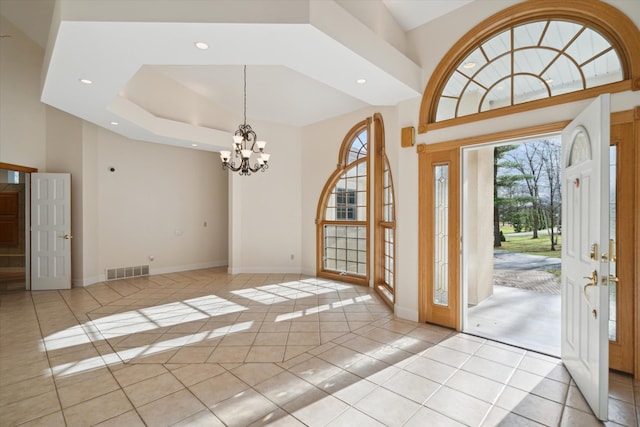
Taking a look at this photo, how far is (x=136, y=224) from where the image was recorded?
6312mm

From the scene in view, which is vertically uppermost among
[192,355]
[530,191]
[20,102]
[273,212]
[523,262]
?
[20,102]

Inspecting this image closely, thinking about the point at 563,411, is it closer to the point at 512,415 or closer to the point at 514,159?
the point at 512,415

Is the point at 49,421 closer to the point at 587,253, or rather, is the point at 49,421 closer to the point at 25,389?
the point at 25,389

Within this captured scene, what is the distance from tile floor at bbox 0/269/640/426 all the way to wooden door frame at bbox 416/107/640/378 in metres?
0.34

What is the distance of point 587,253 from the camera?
212 centimetres

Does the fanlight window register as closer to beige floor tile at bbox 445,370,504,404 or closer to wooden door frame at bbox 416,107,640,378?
wooden door frame at bbox 416,107,640,378

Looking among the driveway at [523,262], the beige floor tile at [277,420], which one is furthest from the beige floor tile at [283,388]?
the driveway at [523,262]

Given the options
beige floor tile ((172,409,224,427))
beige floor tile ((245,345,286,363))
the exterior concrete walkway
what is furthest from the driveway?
beige floor tile ((172,409,224,427))

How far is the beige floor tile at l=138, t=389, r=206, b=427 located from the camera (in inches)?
77.7

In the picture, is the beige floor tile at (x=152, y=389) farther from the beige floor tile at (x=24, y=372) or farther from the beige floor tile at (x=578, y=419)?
the beige floor tile at (x=578, y=419)

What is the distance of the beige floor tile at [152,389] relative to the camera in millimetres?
2219

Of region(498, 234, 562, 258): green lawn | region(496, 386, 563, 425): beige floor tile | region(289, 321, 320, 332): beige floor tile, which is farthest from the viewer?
region(498, 234, 562, 258): green lawn

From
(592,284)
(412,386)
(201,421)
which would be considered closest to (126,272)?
(201,421)

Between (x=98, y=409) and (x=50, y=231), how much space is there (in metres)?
4.74
